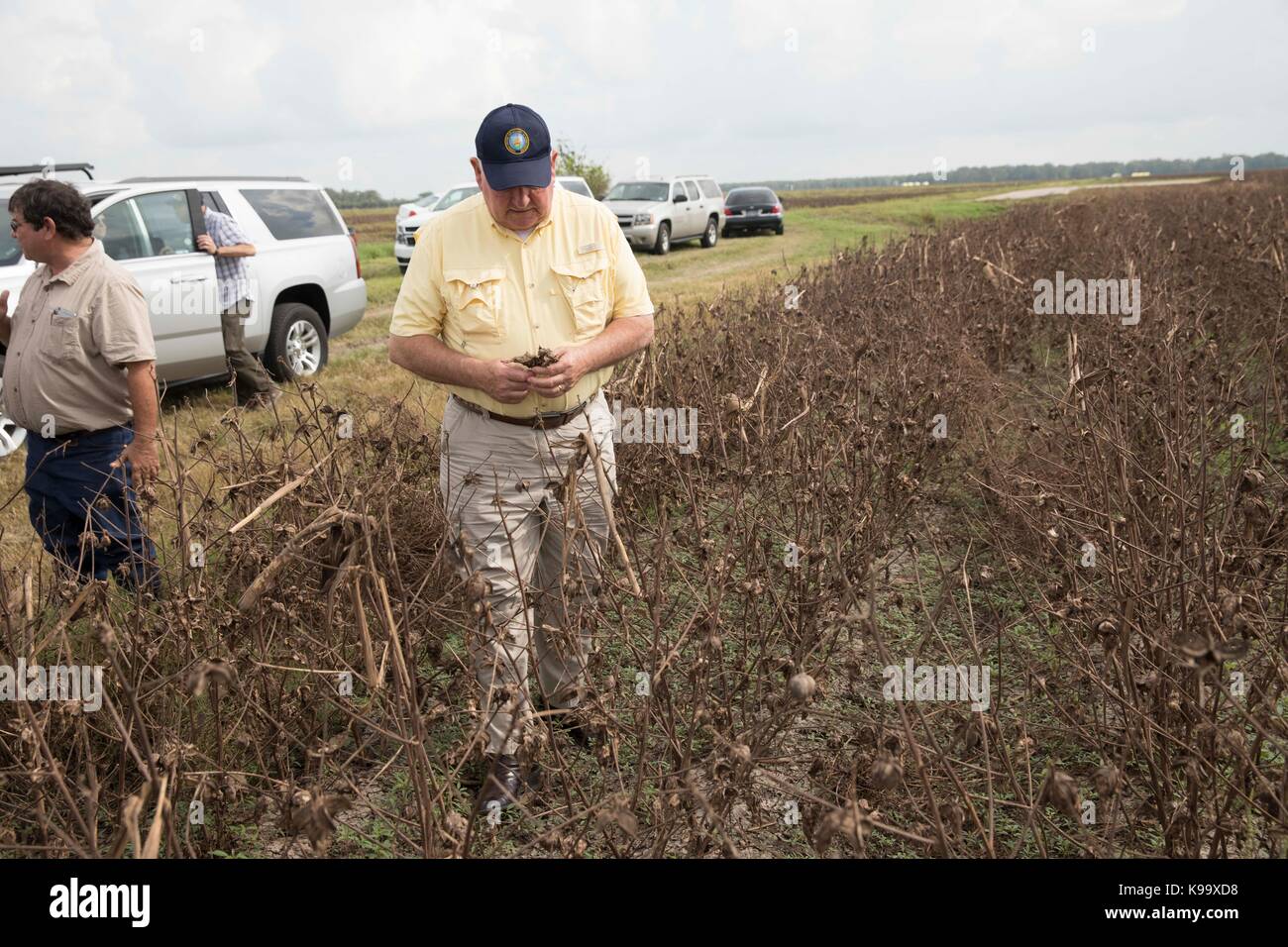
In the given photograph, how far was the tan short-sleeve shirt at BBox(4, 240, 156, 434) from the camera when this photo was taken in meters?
3.65

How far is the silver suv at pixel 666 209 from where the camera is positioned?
2205 cm

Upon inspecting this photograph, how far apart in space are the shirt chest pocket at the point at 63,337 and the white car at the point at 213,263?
3205 millimetres

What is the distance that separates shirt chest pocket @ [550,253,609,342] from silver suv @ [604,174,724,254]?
735 inches

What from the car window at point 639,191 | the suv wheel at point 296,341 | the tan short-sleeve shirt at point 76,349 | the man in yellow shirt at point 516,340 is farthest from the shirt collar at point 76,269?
the car window at point 639,191

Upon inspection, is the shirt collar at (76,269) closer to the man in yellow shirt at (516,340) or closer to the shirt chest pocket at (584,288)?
the man in yellow shirt at (516,340)

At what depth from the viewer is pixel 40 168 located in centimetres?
709

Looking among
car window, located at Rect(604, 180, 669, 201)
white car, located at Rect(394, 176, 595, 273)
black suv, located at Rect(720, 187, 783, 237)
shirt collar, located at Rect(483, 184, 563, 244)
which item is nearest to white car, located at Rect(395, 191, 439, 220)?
white car, located at Rect(394, 176, 595, 273)

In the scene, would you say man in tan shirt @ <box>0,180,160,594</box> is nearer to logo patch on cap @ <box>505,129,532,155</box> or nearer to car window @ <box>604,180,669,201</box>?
logo patch on cap @ <box>505,129,532,155</box>

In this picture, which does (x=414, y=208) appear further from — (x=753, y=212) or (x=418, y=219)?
(x=753, y=212)

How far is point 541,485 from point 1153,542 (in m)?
2.03

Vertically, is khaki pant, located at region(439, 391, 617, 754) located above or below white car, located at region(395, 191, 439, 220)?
below

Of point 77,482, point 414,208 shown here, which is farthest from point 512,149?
point 414,208

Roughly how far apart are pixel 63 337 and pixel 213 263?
4.60 m

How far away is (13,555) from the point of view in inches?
181
